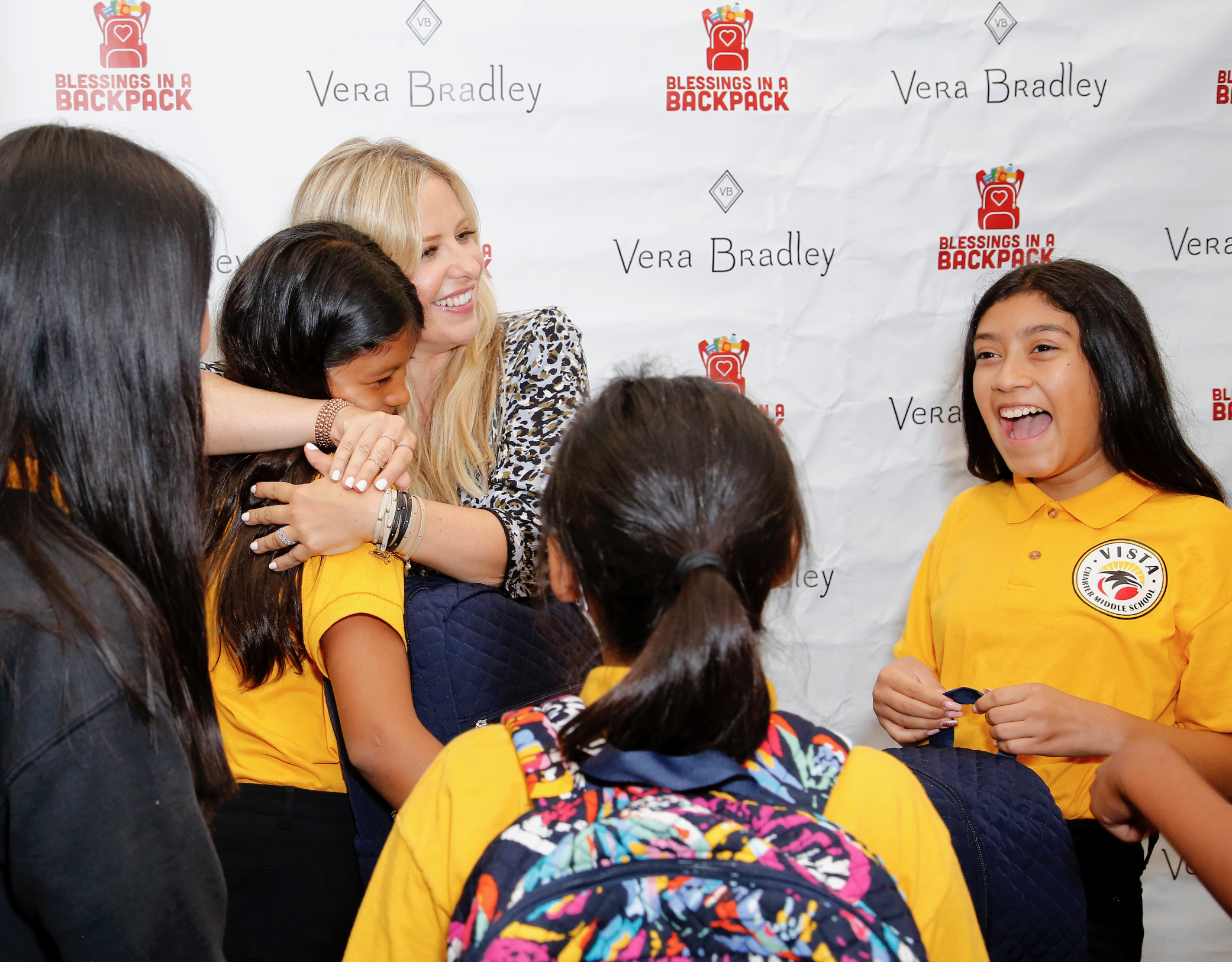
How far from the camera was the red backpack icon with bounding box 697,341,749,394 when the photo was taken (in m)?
2.29

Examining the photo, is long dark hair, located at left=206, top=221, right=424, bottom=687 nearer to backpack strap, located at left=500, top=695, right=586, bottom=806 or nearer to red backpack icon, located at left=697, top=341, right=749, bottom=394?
backpack strap, located at left=500, top=695, right=586, bottom=806

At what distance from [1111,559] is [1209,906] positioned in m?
1.59

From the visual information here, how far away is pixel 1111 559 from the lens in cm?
129

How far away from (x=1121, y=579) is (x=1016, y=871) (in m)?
0.52

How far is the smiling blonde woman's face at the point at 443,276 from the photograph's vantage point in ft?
5.08

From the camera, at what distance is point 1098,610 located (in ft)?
4.17

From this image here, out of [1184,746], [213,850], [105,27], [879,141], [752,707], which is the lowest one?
[1184,746]

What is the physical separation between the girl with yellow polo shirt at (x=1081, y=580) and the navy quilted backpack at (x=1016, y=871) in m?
0.25

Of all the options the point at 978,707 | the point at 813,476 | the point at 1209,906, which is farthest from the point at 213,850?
the point at 1209,906

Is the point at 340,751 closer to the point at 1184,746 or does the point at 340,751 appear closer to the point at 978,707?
the point at 978,707

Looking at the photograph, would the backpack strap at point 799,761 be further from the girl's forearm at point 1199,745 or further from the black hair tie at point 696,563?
the girl's forearm at point 1199,745

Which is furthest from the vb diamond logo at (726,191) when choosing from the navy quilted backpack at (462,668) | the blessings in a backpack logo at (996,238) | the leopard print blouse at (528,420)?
Answer: the navy quilted backpack at (462,668)

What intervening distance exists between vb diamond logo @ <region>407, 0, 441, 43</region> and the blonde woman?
0.62 meters

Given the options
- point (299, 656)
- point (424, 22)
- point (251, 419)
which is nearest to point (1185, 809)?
point (299, 656)
